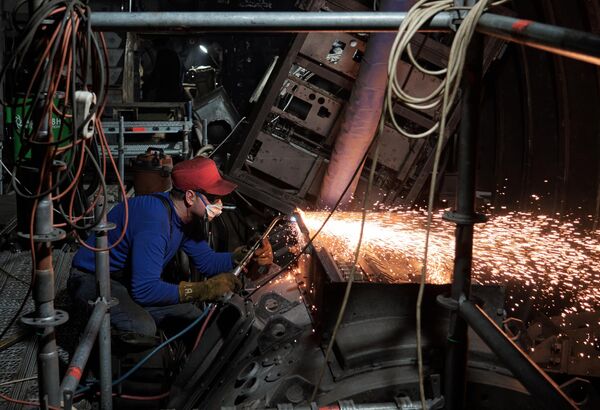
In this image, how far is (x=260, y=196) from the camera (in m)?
7.51

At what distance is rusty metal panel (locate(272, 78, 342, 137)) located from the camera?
23.6 ft

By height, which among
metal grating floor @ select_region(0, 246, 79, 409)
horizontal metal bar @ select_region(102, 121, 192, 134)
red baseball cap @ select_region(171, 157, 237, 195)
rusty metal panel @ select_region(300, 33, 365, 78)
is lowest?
metal grating floor @ select_region(0, 246, 79, 409)

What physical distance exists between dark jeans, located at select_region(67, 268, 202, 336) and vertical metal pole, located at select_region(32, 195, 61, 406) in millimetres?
1870

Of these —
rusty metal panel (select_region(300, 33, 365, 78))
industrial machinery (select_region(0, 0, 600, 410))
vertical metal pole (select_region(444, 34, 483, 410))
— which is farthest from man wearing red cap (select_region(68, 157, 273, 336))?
rusty metal panel (select_region(300, 33, 365, 78))

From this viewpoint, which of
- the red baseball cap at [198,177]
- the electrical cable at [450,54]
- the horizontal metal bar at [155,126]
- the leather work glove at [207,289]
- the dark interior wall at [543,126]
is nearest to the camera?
the electrical cable at [450,54]

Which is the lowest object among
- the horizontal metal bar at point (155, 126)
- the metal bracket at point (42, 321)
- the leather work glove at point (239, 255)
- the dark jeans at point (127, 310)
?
the dark jeans at point (127, 310)

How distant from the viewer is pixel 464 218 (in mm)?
2422

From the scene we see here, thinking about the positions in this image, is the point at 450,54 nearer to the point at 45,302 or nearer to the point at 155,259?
the point at 45,302

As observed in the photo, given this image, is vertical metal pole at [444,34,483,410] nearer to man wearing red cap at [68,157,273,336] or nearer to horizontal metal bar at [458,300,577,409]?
horizontal metal bar at [458,300,577,409]

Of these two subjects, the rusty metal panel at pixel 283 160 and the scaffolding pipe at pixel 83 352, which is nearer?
the scaffolding pipe at pixel 83 352

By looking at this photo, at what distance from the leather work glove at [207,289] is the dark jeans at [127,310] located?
0.78 ft

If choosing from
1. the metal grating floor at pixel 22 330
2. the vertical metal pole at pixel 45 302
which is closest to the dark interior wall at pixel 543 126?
the metal grating floor at pixel 22 330

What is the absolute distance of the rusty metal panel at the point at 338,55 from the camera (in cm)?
698

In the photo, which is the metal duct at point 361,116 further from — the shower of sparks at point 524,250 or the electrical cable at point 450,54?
the electrical cable at point 450,54
